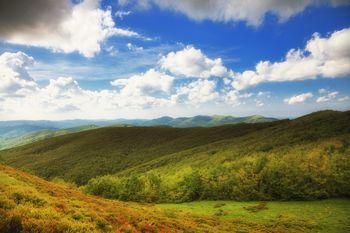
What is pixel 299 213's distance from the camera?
4559 cm

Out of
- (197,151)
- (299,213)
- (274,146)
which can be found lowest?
(197,151)

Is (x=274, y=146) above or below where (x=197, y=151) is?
above

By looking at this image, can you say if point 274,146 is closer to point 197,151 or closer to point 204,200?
Answer: point 197,151

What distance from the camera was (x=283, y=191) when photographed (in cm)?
5866

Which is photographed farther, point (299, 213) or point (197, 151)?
point (197, 151)

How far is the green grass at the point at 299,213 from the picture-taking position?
3756 cm

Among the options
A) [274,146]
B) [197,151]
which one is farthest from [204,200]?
[197,151]

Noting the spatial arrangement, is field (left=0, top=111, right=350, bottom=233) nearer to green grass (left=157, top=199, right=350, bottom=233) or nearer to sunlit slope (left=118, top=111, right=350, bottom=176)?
green grass (left=157, top=199, right=350, bottom=233)

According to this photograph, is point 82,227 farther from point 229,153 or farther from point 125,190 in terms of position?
point 229,153

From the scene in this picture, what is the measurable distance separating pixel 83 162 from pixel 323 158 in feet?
496

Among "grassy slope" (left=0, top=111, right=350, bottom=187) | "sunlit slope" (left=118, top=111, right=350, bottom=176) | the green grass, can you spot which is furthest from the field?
"grassy slope" (left=0, top=111, right=350, bottom=187)

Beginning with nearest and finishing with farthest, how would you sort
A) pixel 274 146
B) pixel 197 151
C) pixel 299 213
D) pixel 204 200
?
1. pixel 299 213
2. pixel 204 200
3. pixel 274 146
4. pixel 197 151

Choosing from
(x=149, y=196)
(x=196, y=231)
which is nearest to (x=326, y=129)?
(x=149, y=196)

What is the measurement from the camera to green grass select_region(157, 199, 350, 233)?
37.6 metres
